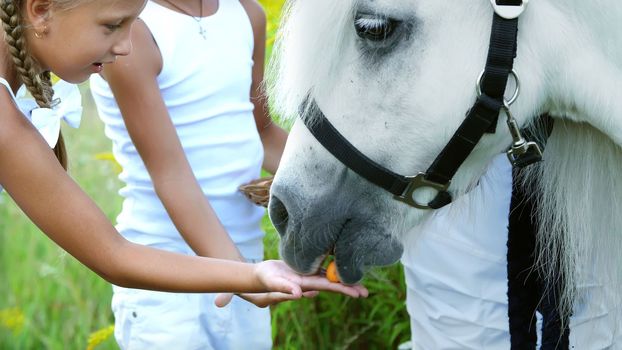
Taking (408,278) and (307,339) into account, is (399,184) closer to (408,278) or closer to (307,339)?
(408,278)

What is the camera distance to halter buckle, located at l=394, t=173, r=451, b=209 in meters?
1.76

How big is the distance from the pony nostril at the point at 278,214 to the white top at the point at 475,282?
0.50 meters

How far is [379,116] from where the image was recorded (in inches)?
67.2

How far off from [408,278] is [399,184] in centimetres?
71

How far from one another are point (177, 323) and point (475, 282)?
0.77 meters

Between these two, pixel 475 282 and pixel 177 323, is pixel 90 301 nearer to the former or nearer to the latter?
pixel 177 323


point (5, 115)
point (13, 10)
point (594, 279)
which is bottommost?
point (594, 279)

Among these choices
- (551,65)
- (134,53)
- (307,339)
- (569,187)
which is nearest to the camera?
(551,65)

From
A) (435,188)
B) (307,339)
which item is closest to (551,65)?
(435,188)

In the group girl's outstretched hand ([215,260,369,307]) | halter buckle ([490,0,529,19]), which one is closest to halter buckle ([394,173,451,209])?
girl's outstretched hand ([215,260,369,307])

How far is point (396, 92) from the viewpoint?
169 centimetres

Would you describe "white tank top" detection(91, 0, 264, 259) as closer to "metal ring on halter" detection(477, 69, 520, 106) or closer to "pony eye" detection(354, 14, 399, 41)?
"pony eye" detection(354, 14, 399, 41)

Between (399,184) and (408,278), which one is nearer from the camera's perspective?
(399,184)

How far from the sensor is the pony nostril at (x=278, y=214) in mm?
1808
